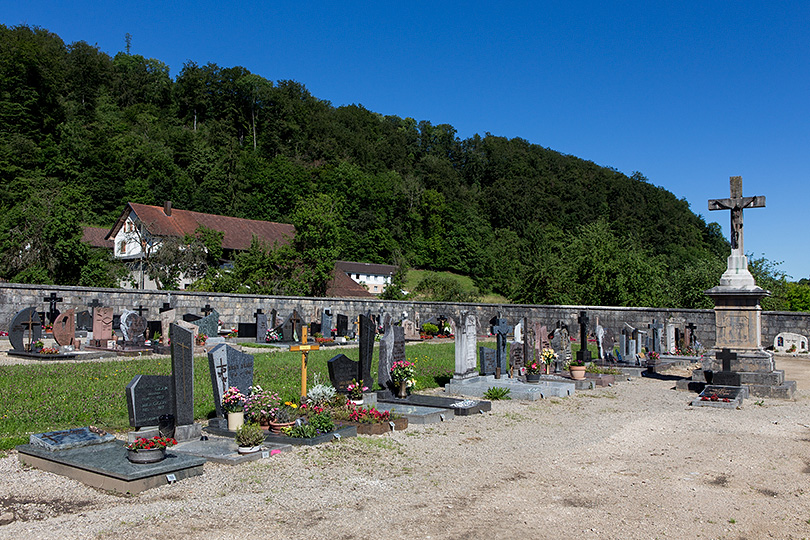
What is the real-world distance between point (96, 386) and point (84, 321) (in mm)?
10249

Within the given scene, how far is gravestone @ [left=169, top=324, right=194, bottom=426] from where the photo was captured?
25.3 feet

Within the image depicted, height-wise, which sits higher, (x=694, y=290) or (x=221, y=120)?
(x=221, y=120)

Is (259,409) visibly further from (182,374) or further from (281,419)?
(182,374)

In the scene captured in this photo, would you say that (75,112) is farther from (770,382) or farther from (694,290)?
(770,382)

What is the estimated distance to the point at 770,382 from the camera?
514 inches

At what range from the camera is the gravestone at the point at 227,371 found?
28.4 ft

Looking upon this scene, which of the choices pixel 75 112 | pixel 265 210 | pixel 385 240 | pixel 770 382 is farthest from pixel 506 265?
pixel 770 382

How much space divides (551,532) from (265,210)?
6152 cm

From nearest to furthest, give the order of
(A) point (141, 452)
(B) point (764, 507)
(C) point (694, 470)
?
1. (B) point (764, 507)
2. (A) point (141, 452)
3. (C) point (694, 470)

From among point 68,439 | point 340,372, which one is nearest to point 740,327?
point 340,372

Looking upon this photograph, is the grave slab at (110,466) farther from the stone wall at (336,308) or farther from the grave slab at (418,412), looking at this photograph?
the stone wall at (336,308)

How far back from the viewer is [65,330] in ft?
54.1

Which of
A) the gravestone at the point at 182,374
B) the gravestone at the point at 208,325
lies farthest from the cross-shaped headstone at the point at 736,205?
the gravestone at the point at 208,325

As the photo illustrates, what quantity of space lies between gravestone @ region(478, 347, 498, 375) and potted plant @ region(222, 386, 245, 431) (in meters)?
6.94
